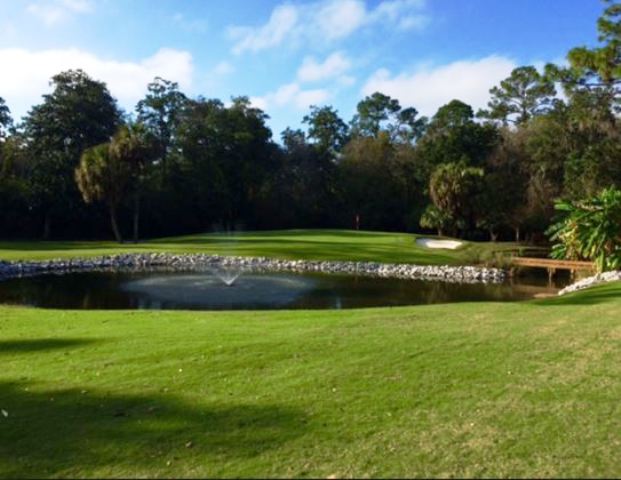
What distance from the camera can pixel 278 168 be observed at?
63219mm

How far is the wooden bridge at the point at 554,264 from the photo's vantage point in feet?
99.5

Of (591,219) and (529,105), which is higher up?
(529,105)

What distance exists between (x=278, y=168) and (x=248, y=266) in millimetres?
32716

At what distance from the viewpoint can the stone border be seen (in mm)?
29297

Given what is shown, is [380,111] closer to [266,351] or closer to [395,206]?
[395,206]

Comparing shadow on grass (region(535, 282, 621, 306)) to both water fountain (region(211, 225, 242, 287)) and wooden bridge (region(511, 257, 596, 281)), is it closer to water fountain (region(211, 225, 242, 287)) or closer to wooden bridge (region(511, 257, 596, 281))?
water fountain (region(211, 225, 242, 287))

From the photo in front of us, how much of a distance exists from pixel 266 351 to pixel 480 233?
1833 inches

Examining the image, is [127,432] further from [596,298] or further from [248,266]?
[248,266]

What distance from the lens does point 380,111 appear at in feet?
266

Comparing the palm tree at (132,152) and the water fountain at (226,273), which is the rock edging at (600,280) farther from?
the palm tree at (132,152)

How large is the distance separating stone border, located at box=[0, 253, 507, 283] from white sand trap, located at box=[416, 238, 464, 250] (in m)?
7.96

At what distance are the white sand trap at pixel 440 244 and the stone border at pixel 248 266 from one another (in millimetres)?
7958

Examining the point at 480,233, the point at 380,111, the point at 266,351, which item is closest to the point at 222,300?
the point at 266,351

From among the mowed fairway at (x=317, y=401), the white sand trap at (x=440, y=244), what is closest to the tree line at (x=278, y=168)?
the white sand trap at (x=440, y=244)
